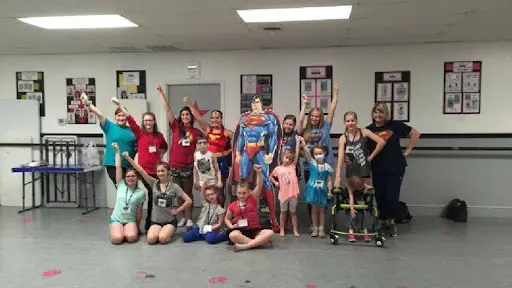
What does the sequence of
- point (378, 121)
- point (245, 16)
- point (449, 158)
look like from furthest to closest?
point (449, 158)
point (378, 121)
point (245, 16)

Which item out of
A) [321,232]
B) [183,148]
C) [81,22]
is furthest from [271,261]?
[81,22]

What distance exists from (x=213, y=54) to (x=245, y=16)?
2012mm

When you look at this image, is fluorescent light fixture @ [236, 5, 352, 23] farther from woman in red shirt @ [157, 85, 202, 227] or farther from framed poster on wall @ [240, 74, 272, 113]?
framed poster on wall @ [240, 74, 272, 113]

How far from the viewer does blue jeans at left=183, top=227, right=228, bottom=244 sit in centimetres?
443

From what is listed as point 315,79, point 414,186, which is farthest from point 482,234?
point 315,79

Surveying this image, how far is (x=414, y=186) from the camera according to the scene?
588cm

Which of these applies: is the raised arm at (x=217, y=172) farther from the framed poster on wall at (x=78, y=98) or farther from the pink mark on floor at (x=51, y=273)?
the framed poster on wall at (x=78, y=98)

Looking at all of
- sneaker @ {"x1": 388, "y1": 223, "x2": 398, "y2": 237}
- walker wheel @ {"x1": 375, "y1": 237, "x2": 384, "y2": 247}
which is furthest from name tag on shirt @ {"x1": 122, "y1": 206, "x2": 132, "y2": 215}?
sneaker @ {"x1": 388, "y1": 223, "x2": 398, "y2": 237}

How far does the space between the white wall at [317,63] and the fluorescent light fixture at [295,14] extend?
165 cm

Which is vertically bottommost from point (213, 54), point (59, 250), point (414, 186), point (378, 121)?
point (59, 250)

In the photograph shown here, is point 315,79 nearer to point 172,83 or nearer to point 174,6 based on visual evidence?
point 172,83

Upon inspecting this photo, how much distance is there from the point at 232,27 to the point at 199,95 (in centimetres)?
178

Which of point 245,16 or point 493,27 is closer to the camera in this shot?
point 245,16

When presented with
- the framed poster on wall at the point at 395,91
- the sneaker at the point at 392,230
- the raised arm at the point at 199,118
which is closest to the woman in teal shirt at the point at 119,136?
the raised arm at the point at 199,118
